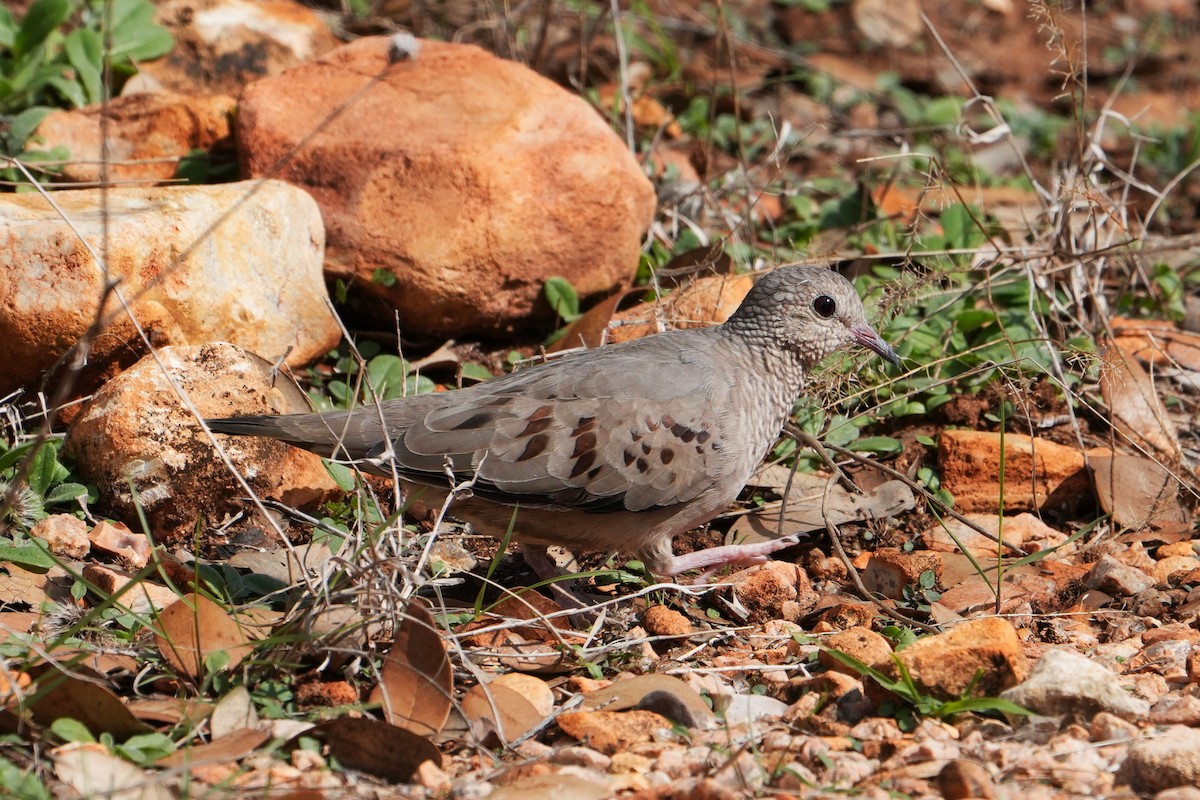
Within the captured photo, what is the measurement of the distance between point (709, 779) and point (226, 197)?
315 centimetres

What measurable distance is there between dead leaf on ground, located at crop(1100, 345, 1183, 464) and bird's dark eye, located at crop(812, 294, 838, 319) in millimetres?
1197

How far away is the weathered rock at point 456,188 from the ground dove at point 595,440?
3.68ft

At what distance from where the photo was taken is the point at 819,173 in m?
7.91

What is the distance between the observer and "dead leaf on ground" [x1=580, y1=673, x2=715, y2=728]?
11.6 feet

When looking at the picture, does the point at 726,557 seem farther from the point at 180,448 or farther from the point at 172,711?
the point at 172,711

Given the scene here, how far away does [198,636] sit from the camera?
352cm

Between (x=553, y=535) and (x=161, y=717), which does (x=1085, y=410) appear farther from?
(x=161, y=717)

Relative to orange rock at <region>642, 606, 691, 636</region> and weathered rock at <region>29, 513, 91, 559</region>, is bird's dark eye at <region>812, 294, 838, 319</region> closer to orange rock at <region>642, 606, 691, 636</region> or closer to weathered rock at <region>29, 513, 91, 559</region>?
orange rock at <region>642, 606, 691, 636</region>

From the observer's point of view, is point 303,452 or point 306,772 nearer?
point 306,772

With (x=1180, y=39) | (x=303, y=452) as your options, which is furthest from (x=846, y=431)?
(x=1180, y=39)

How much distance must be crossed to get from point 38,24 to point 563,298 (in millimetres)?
3020

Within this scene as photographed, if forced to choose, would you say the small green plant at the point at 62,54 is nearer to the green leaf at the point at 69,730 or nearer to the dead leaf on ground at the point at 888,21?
the green leaf at the point at 69,730

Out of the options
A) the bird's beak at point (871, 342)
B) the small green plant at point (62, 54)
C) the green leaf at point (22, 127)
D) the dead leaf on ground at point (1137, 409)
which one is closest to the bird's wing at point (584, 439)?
the bird's beak at point (871, 342)

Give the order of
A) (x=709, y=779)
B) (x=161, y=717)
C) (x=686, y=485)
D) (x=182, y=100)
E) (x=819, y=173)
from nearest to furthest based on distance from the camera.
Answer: (x=709, y=779)
(x=161, y=717)
(x=686, y=485)
(x=182, y=100)
(x=819, y=173)
